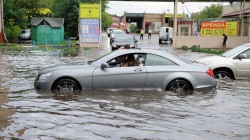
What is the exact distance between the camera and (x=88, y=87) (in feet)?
31.1

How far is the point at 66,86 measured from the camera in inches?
375

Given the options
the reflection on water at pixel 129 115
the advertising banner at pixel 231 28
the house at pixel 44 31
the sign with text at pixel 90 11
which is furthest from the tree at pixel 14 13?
the reflection on water at pixel 129 115

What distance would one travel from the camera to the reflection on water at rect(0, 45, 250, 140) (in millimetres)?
6145

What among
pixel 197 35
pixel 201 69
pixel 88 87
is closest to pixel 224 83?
pixel 201 69

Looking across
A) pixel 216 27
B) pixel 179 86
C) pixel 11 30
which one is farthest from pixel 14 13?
pixel 179 86

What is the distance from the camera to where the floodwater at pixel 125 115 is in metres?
6.13

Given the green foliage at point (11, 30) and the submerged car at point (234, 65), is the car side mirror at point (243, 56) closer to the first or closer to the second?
the submerged car at point (234, 65)

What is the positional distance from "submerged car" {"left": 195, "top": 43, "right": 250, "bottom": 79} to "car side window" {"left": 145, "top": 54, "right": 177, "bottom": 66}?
322 cm

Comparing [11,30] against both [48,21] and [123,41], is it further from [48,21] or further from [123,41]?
[123,41]

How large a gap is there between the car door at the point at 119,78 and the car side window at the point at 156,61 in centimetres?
31

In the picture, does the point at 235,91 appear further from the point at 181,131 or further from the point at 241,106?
the point at 181,131

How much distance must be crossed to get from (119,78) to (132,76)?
0.34 metres

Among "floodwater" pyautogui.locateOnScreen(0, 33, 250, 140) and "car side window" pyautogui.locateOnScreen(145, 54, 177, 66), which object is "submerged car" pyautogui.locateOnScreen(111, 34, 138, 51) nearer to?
"floodwater" pyautogui.locateOnScreen(0, 33, 250, 140)

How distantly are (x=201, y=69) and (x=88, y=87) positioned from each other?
3.05m
